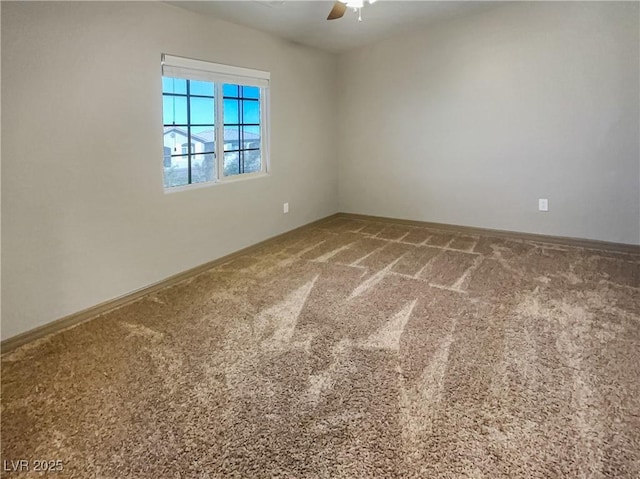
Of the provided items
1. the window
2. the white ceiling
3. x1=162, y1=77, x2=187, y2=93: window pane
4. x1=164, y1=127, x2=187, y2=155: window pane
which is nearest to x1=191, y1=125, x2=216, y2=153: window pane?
the window

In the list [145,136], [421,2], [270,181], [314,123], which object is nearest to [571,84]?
[421,2]

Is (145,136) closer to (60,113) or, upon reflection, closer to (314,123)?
(60,113)

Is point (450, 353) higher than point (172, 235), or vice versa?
point (172, 235)

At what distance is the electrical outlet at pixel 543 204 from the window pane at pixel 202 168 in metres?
3.42

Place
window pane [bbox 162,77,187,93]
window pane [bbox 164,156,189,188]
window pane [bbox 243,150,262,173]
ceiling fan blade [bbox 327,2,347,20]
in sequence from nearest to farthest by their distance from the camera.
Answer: ceiling fan blade [bbox 327,2,347,20] < window pane [bbox 162,77,187,93] < window pane [bbox 164,156,189,188] < window pane [bbox 243,150,262,173]

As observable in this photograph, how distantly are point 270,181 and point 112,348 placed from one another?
2.60 m

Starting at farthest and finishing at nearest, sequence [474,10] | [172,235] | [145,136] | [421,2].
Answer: [474,10] < [421,2] < [172,235] < [145,136]

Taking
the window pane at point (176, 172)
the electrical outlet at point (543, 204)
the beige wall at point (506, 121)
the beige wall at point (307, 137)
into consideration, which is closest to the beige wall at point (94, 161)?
the beige wall at point (307, 137)

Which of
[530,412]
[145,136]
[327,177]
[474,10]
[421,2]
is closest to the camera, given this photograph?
[530,412]

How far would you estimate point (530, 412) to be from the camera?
6.37 feet

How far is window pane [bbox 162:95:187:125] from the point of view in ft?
11.5

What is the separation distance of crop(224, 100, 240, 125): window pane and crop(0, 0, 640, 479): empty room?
2cm

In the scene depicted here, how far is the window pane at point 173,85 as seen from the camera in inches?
137

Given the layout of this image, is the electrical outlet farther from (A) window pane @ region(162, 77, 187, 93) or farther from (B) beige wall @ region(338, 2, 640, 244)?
(A) window pane @ region(162, 77, 187, 93)
